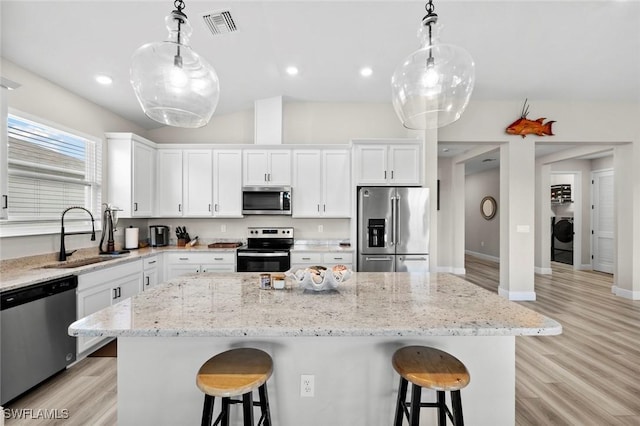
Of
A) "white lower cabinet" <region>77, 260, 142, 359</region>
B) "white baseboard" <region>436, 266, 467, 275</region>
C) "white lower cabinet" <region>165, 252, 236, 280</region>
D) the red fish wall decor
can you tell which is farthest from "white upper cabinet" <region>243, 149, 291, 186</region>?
"white baseboard" <region>436, 266, 467, 275</region>

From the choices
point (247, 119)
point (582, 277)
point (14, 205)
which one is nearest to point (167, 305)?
point (14, 205)

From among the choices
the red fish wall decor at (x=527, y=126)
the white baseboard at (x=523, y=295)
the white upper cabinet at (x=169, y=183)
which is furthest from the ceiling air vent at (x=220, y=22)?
the white baseboard at (x=523, y=295)

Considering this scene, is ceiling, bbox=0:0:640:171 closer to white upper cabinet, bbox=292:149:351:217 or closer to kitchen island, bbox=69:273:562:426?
white upper cabinet, bbox=292:149:351:217

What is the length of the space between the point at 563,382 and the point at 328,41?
3754 mm

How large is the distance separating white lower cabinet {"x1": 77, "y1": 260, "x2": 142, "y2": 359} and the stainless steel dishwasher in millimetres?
88

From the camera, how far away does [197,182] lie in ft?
14.1

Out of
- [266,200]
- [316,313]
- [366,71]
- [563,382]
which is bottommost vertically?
[563,382]

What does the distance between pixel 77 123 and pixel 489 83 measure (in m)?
5.10

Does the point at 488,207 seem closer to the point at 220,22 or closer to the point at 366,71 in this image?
the point at 366,71

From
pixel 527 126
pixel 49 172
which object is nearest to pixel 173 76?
pixel 49 172

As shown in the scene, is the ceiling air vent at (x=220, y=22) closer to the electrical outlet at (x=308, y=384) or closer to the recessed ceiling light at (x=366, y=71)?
the recessed ceiling light at (x=366, y=71)

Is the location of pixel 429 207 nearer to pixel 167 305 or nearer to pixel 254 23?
pixel 254 23

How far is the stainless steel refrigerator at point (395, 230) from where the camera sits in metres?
3.76

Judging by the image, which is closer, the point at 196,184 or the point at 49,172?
the point at 49,172
